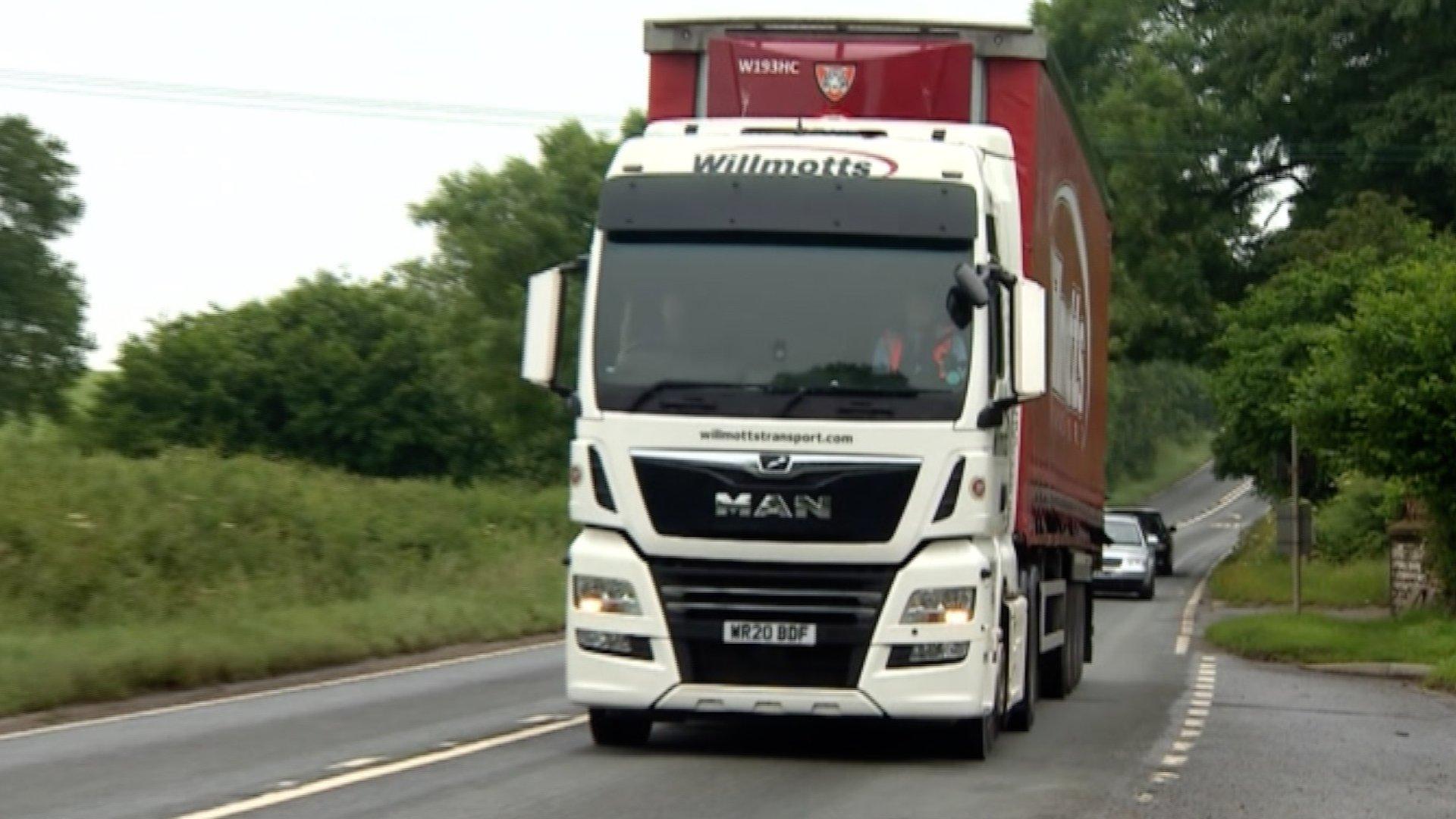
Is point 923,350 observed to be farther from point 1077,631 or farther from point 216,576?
point 216,576

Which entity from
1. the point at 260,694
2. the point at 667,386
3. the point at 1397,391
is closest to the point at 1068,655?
the point at 260,694

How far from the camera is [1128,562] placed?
161 ft

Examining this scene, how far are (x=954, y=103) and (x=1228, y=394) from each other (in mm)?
41759

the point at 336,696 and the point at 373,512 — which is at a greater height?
the point at 373,512

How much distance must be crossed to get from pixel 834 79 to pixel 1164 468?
13401 cm

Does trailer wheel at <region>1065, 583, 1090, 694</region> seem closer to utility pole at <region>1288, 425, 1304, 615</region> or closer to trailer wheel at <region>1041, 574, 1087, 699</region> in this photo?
trailer wheel at <region>1041, 574, 1087, 699</region>

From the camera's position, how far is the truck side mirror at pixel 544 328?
14.9 meters

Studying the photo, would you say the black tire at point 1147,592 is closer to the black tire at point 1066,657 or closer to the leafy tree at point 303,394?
the black tire at point 1066,657

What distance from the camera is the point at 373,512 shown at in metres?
36.1

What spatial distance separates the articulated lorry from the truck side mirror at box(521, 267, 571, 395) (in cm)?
2

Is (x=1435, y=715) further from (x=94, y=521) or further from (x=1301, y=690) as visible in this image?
(x=94, y=521)

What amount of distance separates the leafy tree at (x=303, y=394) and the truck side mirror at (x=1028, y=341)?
6121cm

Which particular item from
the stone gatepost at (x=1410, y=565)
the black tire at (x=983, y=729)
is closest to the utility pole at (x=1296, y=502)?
the stone gatepost at (x=1410, y=565)

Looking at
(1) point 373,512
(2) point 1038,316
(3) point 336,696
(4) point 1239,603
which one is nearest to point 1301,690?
(3) point 336,696
